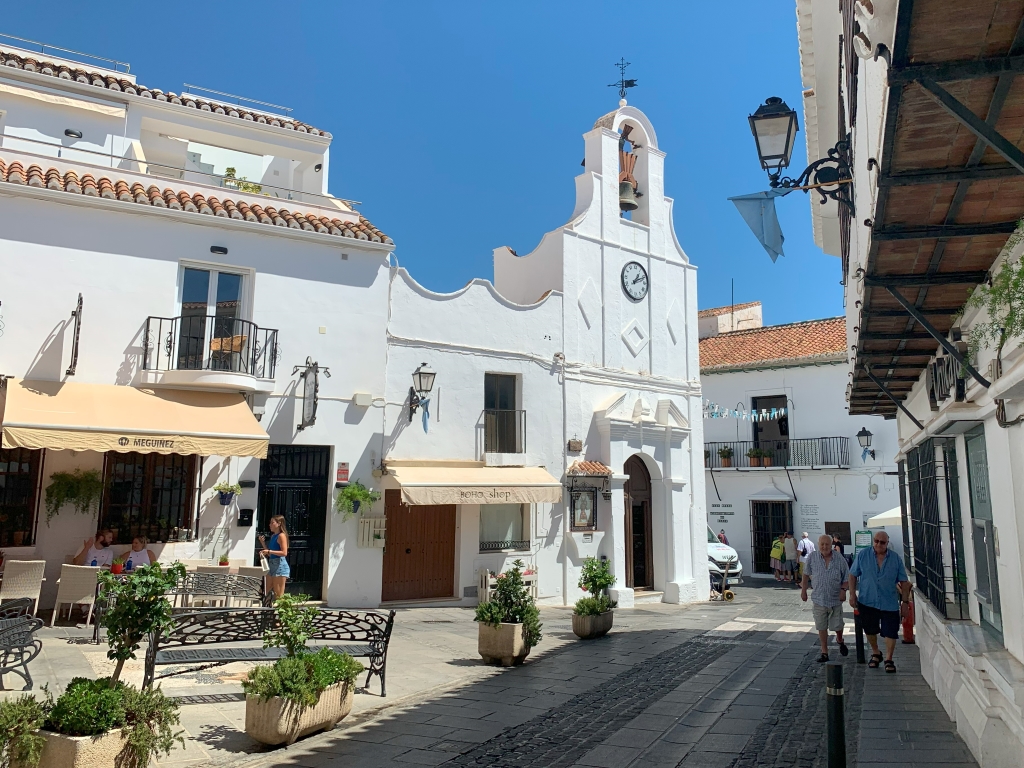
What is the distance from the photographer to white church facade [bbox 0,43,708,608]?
12398 mm

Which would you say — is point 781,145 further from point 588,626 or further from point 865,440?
point 865,440

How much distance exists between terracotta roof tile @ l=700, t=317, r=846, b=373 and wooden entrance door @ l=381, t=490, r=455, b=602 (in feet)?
53.9

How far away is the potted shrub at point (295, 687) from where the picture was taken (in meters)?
6.35

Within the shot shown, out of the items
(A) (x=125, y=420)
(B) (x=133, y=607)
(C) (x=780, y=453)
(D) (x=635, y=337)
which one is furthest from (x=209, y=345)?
(C) (x=780, y=453)

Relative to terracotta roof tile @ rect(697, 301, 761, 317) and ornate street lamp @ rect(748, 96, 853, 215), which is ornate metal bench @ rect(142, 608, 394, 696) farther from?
terracotta roof tile @ rect(697, 301, 761, 317)

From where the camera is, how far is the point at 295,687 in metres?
6.48

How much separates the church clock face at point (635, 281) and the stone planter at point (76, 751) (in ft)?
54.1

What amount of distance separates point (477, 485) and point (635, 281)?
7752mm

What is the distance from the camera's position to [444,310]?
54.3 ft

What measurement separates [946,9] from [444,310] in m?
13.9

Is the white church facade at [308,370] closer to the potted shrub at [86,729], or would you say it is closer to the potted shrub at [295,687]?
the potted shrub at [295,687]

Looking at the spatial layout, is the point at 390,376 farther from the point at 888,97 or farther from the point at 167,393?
the point at 888,97

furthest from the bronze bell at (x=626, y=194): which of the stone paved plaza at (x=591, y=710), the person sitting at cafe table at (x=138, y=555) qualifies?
the person sitting at cafe table at (x=138, y=555)

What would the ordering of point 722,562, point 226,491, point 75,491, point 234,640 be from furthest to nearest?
point 722,562 → point 226,491 → point 75,491 → point 234,640
